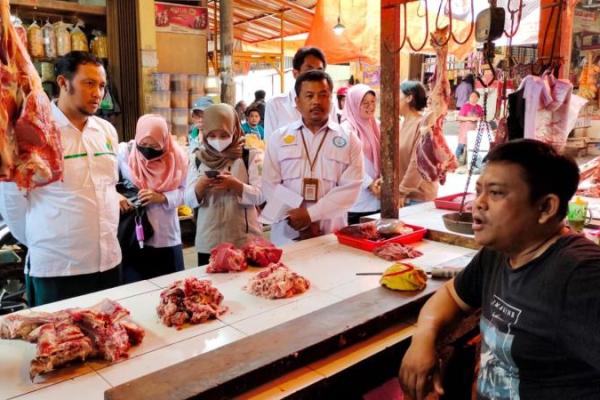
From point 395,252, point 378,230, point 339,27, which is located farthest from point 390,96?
point 339,27

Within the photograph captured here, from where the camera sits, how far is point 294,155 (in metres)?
3.35

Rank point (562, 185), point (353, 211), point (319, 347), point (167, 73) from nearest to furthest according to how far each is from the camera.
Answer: point (562, 185) < point (319, 347) < point (353, 211) < point (167, 73)

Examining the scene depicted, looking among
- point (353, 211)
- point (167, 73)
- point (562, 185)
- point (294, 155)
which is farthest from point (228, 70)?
point (562, 185)

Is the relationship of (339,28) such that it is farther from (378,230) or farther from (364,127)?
(378,230)

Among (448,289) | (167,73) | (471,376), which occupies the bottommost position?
(471,376)

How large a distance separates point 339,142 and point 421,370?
1.83m

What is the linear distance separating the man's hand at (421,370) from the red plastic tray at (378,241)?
113 cm

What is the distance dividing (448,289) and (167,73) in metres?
6.07

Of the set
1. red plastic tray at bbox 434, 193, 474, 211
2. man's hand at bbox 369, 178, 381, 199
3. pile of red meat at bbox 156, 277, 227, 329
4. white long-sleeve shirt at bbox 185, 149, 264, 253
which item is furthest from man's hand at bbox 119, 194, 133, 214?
red plastic tray at bbox 434, 193, 474, 211

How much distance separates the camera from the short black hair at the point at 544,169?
1.53 meters

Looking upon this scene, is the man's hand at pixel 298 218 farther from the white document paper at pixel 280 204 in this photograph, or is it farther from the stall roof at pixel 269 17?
the stall roof at pixel 269 17

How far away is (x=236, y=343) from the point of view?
5.76 feet

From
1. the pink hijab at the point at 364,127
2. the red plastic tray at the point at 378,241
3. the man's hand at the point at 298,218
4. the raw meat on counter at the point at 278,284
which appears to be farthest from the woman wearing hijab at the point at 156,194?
the pink hijab at the point at 364,127

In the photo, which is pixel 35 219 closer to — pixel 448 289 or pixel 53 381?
pixel 53 381
